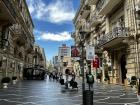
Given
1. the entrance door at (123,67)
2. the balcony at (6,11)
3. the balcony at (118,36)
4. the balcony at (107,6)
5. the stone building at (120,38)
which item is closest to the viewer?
the balcony at (6,11)

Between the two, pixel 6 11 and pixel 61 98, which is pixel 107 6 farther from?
pixel 61 98

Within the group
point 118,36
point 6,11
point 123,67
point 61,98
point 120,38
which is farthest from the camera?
point 123,67

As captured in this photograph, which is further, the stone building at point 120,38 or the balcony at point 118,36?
the balcony at point 118,36

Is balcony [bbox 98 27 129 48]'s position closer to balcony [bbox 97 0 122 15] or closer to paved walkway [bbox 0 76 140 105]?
balcony [bbox 97 0 122 15]

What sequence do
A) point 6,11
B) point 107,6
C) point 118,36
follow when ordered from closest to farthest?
point 6,11, point 118,36, point 107,6

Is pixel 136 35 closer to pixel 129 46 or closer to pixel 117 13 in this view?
pixel 129 46

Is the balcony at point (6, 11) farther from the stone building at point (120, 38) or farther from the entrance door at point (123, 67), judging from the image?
the entrance door at point (123, 67)

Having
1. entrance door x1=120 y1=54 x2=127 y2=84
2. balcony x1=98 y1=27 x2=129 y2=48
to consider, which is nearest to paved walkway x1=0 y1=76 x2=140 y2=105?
balcony x1=98 y1=27 x2=129 y2=48

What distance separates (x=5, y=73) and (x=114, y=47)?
1279 cm

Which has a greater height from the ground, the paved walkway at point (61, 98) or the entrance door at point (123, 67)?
the entrance door at point (123, 67)

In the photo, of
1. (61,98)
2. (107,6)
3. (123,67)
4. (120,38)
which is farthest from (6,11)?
(123,67)

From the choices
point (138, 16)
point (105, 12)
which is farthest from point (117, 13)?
point (138, 16)

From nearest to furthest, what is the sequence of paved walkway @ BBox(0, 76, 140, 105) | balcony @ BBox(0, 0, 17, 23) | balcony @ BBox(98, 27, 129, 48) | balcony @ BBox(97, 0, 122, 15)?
paved walkway @ BBox(0, 76, 140, 105) < balcony @ BBox(0, 0, 17, 23) < balcony @ BBox(98, 27, 129, 48) < balcony @ BBox(97, 0, 122, 15)

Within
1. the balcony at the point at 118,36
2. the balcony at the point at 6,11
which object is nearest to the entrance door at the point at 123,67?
the balcony at the point at 118,36
